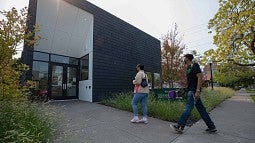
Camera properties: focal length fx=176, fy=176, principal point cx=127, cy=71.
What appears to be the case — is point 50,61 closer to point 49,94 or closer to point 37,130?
point 49,94

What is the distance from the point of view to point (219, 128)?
16.3 ft

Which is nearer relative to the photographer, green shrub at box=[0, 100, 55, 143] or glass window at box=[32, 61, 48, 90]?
green shrub at box=[0, 100, 55, 143]

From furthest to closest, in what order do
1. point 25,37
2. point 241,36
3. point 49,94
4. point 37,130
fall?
point 241,36, point 49,94, point 25,37, point 37,130

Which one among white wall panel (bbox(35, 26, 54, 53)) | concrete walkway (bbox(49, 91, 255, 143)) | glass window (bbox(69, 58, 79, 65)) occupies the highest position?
white wall panel (bbox(35, 26, 54, 53))

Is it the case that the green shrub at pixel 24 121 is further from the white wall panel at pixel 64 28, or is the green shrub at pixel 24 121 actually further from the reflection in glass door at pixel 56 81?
the reflection in glass door at pixel 56 81

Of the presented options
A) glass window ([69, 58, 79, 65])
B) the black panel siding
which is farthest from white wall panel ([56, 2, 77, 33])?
glass window ([69, 58, 79, 65])

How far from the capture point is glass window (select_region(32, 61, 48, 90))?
10031 millimetres

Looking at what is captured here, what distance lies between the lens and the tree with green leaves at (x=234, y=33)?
11.9m

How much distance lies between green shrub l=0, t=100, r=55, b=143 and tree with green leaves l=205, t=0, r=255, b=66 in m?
12.6

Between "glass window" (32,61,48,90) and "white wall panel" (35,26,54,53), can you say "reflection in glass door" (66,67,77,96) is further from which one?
"white wall panel" (35,26,54,53)

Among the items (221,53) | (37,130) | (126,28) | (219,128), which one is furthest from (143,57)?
(37,130)

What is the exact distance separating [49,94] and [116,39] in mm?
5494

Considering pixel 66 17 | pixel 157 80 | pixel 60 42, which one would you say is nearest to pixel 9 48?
pixel 66 17

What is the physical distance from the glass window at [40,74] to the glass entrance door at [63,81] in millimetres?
348
